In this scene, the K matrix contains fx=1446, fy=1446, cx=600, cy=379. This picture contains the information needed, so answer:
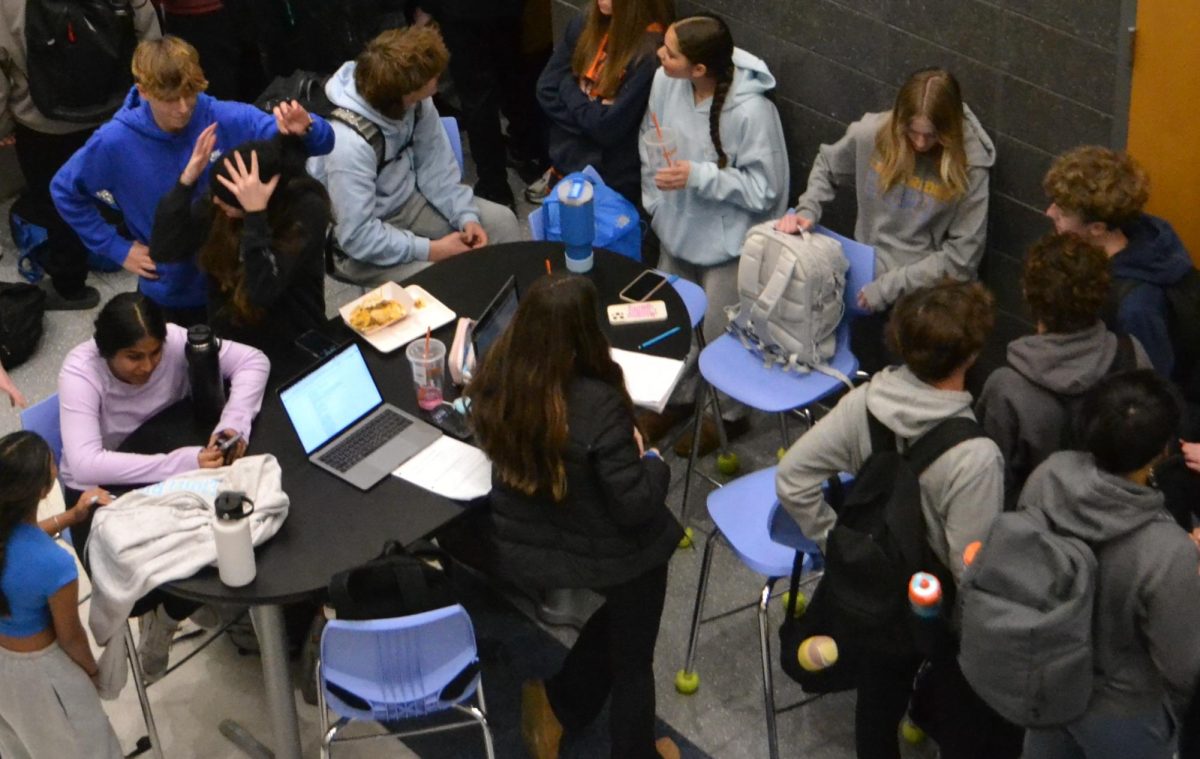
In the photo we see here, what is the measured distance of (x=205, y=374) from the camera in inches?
145

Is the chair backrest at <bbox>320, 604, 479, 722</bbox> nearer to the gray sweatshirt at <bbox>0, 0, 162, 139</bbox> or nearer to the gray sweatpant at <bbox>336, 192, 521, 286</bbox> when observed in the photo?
the gray sweatpant at <bbox>336, 192, 521, 286</bbox>

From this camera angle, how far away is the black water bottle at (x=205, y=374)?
12.1ft

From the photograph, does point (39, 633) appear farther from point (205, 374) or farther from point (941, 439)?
point (941, 439)

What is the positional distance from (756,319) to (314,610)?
5.06ft

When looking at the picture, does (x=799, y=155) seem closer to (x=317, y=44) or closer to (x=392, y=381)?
(x=392, y=381)

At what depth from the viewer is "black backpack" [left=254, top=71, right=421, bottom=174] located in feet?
15.0

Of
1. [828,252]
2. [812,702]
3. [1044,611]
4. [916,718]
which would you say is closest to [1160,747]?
[1044,611]

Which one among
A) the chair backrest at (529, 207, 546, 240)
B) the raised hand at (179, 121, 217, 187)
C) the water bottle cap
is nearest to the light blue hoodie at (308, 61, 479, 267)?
the chair backrest at (529, 207, 546, 240)

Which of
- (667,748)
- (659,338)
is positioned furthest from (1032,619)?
(659,338)

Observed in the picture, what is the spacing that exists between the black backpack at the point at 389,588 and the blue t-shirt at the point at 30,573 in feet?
2.00

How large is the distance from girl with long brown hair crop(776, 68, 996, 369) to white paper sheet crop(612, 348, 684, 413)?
26.4 inches

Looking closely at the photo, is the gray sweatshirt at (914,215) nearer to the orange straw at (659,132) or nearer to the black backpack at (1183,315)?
the orange straw at (659,132)

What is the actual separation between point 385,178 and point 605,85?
848 millimetres

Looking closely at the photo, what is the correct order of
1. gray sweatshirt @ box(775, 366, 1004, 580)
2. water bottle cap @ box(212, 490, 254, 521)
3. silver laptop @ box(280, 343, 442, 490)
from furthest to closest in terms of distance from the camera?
silver laptop @ box(280, 343, 442, 490) < water bottle cap @ box(212, 490, 254, 521) < gray sweatshirt @ box(775, 366, 1004, 580)
